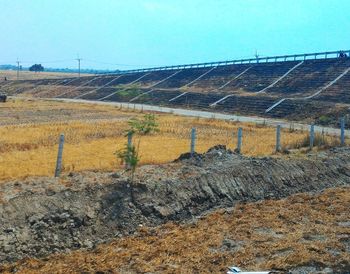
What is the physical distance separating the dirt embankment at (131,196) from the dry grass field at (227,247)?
0.43m

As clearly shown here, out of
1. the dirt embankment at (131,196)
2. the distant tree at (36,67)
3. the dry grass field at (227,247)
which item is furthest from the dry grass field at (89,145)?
the distant tree at (36,67)

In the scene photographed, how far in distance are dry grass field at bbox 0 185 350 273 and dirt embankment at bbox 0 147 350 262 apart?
43cm

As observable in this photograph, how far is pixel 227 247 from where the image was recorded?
30.0ft

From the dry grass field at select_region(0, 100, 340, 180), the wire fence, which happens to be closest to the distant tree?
the dry grass field at select_region(0, 100, 340, 180)

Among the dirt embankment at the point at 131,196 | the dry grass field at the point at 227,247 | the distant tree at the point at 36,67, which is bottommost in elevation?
the dry grass field at the point at 227,247

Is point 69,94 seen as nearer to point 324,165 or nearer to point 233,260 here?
point 324,165

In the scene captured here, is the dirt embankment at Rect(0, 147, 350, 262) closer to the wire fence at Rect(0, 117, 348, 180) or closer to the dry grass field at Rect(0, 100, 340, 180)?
the wire fence at Rect(0, 117, 348, 180)

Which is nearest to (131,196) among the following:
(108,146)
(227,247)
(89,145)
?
(227,247)

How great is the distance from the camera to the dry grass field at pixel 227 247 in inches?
319

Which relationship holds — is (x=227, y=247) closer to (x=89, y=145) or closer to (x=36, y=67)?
(x=89, y=145)

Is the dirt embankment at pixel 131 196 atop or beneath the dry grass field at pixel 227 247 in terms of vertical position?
atop

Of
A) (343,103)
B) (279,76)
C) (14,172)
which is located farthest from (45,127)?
(279,76)

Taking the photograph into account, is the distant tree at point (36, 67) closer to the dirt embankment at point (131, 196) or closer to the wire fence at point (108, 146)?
the wire fence at point (108, 146)

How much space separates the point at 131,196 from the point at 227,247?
2.80 metres
